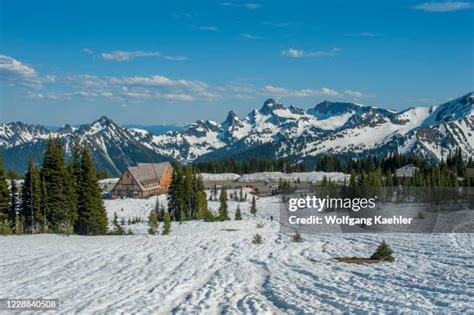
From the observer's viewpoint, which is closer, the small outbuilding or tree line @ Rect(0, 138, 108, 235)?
tree line @ Rect(0, 138, 108, 235)

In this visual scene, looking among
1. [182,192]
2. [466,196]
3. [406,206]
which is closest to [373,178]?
[466,196]

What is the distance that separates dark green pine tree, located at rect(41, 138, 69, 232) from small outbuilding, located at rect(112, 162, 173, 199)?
71074 mm

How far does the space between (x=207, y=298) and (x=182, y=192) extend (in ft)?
177

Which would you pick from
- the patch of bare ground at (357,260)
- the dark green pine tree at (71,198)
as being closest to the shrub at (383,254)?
the patch of bare ground at (357,260)

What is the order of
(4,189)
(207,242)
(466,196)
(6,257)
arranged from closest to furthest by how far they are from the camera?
(6,257) < (207,242) < (4,189) < (466,196)

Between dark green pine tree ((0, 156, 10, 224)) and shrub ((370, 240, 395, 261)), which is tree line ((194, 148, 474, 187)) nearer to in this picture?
dark green pine tree ((0, 156, 10, 224))

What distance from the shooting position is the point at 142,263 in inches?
1110

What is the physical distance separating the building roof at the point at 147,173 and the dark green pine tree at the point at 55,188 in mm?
73934

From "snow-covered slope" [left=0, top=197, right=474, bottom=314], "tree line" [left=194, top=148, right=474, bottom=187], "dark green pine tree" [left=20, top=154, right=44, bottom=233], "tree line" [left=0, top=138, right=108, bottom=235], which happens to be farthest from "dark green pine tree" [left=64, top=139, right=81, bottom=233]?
"tree line" [left=194, top=148, right=474, bottom=187]

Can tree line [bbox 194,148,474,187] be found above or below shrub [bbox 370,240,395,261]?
above

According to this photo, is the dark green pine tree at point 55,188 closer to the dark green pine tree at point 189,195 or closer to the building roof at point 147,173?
the dark green pine tree at point 189,195

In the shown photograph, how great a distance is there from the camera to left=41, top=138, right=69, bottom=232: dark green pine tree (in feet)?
163

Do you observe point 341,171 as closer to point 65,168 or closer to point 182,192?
point 182,192

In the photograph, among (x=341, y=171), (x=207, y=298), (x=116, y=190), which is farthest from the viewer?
(x=341, y=171)
